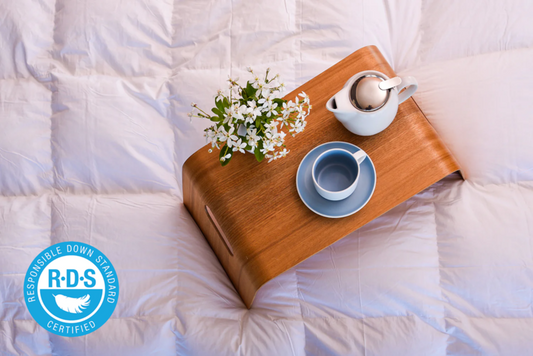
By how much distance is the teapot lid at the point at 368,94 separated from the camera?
809 millimetres

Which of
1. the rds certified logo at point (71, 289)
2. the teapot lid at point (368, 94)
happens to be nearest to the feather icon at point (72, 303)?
the rds certified logo at point (71, 289)

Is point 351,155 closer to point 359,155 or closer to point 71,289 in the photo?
point 359,155

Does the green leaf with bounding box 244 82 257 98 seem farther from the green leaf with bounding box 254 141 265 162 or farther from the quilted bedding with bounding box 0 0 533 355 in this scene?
the quilted bedding with bounding box 0 0 533 355

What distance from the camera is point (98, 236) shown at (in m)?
1.04

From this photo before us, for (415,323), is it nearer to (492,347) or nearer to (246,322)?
(492,347)

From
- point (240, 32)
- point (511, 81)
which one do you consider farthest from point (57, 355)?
point (511, 81)

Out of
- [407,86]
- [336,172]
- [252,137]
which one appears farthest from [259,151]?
[407,86]

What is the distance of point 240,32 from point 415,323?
0.89 m

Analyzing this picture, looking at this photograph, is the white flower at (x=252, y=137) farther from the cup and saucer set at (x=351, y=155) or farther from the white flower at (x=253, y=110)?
the cup and saucer set at (x=351, y=155)

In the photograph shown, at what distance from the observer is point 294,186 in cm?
86

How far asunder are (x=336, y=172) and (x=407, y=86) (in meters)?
0.22

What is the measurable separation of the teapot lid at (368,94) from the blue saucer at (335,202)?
3.6 inches

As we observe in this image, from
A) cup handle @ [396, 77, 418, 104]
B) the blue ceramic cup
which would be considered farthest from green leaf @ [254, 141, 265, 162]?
cup handle @ [396, 77, 418, 104]

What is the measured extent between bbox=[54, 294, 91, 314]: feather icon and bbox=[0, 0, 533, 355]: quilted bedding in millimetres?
96
